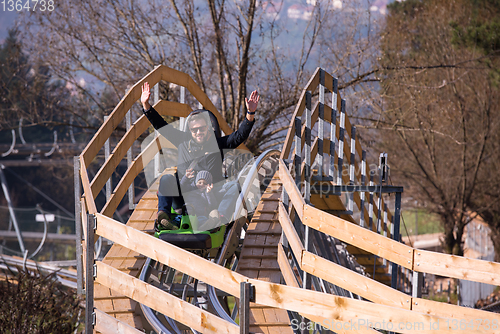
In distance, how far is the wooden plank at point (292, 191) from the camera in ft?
11.8

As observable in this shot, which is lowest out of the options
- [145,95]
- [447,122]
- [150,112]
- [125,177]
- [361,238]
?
[361,238]

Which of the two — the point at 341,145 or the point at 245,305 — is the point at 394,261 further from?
the point at 341,145

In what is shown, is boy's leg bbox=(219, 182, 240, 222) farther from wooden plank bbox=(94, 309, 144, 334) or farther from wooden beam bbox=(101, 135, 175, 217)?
wooden plank bbox=(94, 309, 144, 334)

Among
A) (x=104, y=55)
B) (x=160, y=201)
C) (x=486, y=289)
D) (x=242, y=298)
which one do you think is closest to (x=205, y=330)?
(x=242, y=298)

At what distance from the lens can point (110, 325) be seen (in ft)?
11.2

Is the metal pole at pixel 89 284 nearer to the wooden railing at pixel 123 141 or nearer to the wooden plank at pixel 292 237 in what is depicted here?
the wooden railing at pixel 123 141

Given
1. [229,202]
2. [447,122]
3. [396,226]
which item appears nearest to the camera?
[229,202]

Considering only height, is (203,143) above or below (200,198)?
above

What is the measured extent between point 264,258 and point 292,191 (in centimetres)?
122

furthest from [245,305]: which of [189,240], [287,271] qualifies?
[189,240]

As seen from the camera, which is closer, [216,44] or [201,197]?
[201,197]

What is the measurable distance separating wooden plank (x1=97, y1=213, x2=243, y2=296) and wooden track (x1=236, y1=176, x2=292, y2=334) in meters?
1.21

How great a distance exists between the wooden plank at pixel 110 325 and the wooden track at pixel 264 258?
0.99 metres

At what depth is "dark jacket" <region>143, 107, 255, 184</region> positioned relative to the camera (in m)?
4.93
